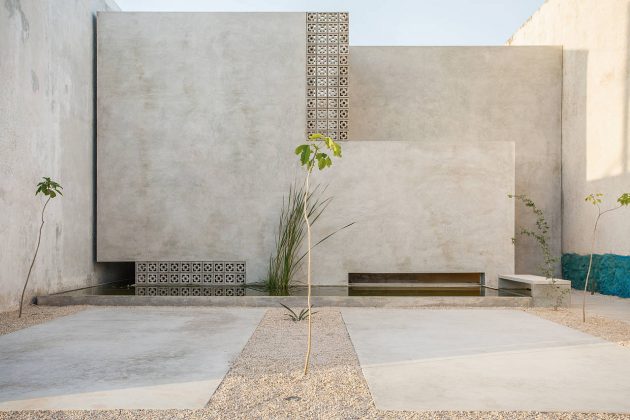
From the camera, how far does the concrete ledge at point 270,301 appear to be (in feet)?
17.1

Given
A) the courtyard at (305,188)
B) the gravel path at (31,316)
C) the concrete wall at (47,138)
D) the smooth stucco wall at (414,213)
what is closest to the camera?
the courtyard at (305,188)

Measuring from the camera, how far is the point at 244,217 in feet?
21.0

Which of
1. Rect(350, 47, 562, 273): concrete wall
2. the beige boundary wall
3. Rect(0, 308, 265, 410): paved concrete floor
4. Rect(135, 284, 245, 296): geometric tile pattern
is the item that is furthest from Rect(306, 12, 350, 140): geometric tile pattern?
Rect(0, 308, 265, 410): paved concrete floor

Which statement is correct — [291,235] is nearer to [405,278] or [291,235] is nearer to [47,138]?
[405,278]

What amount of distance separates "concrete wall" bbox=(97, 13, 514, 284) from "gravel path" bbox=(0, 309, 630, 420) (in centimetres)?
300

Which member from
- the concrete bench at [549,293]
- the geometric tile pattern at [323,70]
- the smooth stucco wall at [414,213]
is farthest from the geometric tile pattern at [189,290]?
the concrete bench at [549,293]

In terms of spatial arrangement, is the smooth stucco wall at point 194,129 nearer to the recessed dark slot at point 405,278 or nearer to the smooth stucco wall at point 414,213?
the smooth stucco wall at point 414,213

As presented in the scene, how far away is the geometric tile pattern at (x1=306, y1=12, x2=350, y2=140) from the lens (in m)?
6.50

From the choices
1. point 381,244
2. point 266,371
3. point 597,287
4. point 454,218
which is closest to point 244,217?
point 381,244

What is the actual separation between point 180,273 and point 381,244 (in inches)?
96.4

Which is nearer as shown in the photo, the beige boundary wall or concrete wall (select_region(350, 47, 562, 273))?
the beige boundary wall

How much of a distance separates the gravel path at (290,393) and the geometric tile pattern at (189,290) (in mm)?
2196

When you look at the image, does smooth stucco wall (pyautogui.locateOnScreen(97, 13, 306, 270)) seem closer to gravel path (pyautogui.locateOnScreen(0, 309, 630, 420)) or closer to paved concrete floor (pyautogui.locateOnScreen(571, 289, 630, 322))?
gravel path (pyautogui.locateOnScreen(0, 309, 630, 420))

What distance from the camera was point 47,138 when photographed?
5.40 metres
